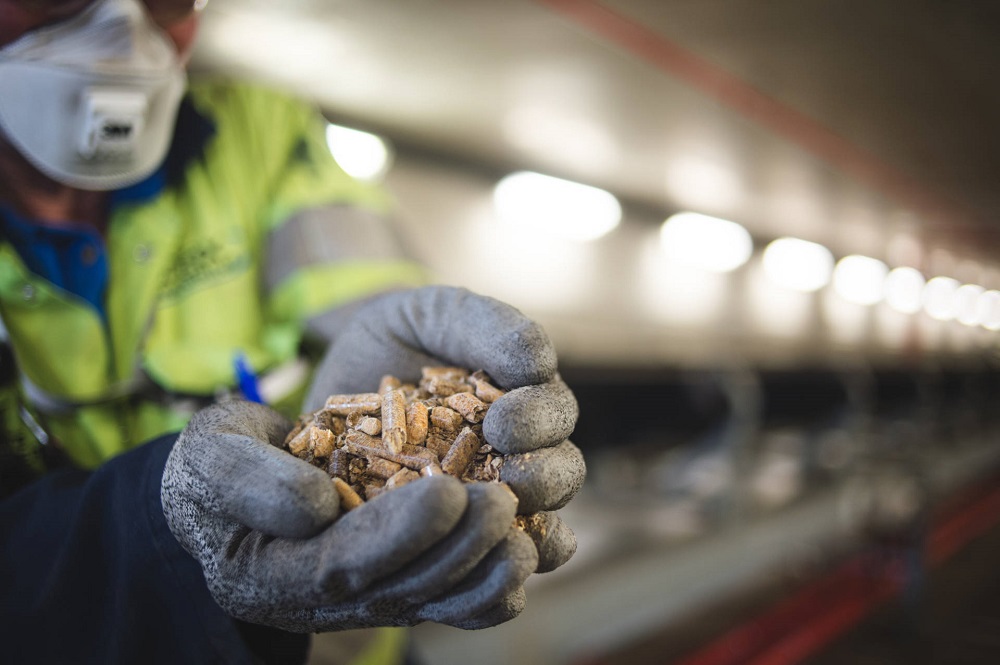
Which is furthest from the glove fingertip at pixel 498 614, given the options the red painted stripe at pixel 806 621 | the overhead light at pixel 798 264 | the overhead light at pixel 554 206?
the overhead light at pixel 798 264

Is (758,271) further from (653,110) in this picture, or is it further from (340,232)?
(340,232)

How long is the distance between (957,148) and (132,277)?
3.86 meters

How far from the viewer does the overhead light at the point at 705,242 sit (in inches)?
245

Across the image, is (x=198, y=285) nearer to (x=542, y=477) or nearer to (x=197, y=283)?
(x=197, y=283)

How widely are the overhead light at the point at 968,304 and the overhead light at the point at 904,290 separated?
53.7 inches

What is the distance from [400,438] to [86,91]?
2.28 feet

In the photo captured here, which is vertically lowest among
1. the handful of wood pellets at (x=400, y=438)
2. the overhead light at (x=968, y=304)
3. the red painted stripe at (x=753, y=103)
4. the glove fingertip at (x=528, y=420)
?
the handful of wood pellets at (x=400, y=438)

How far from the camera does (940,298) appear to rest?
300 inches

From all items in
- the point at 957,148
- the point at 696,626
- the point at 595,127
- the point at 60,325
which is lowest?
the point at 696,626

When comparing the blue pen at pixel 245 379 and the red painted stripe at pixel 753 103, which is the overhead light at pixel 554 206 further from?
the blue pen at pixel 245 379

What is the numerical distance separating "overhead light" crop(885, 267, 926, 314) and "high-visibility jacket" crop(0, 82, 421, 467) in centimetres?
895

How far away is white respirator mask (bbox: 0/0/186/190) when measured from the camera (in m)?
0.91

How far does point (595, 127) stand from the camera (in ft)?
11.2

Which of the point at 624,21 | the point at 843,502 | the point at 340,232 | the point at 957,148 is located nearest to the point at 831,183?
the point at 957,148
